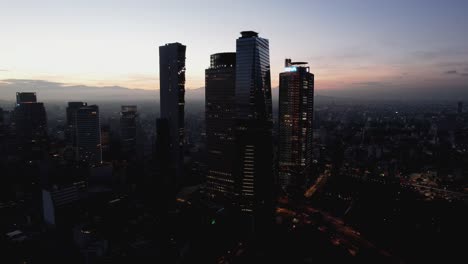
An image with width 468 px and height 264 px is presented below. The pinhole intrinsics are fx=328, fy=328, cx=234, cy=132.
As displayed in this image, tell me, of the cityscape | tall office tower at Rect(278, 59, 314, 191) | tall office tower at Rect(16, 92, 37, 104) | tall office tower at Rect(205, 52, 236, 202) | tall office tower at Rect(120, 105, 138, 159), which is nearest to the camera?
the cityscape

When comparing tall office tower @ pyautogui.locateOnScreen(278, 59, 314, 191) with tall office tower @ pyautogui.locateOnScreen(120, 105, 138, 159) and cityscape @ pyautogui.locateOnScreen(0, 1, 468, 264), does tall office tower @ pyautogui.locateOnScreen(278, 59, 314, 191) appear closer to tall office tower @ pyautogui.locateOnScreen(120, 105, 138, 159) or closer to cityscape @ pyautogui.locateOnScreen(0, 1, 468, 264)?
cityscape @ pyautogui.locateOnScreen(0, 1, 468, 264)

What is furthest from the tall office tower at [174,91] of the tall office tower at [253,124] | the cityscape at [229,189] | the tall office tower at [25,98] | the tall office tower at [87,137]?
the tall office tower at [25,98]

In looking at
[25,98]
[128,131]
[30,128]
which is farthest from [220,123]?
[25,98]

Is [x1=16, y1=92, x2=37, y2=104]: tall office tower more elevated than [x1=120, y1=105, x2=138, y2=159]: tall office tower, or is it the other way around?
[x1=16, y1=92, x2=37, y2=104]: tall office tower

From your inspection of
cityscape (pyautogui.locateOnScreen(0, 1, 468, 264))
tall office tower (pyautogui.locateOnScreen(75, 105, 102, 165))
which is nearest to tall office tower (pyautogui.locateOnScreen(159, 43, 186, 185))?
cityscape (pyautogui.locateOnScreen(0, 1, 468, 264))

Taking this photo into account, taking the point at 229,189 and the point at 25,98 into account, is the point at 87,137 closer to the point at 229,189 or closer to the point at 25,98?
the point at 25,98

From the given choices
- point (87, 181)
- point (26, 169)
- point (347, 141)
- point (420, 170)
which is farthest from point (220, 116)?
point (347, 141)

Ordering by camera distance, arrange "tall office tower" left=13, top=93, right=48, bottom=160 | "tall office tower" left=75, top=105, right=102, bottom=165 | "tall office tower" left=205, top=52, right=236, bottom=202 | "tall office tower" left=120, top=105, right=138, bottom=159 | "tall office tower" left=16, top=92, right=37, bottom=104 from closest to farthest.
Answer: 1. "tall office tower" left=205, top=52, right=236, bottom=202
2. "tall office tower" left=13, top=93, right=48, bottom=160
3. "tall office tower" left=75, top=105, right=102, bottom=165
4. "tall office tower" left=16, top=92, right=37, bottom=104
5. "tall office tower" left=120, top=105, right=138, bottom=159
